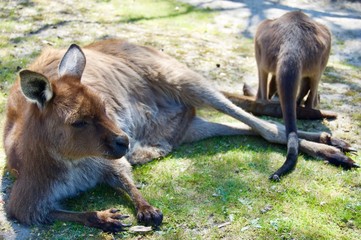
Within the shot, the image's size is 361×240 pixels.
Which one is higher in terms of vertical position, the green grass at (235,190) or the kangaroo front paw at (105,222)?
the kangaroo front paw at (105,222)

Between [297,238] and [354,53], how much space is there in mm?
4549

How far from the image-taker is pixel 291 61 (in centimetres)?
464

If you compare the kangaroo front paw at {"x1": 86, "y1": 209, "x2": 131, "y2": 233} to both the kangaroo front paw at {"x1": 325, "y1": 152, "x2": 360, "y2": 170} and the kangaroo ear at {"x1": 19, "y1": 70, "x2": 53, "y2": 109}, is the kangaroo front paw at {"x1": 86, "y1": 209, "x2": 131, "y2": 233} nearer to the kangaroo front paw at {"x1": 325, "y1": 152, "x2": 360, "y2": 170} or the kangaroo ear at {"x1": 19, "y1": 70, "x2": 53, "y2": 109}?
the kangaroo ear at {"x1": 19, "y1": 70, "x2": 53, "y2": 109}

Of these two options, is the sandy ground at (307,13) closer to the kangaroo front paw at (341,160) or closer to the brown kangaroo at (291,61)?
the brown kangaroo at (291,61)

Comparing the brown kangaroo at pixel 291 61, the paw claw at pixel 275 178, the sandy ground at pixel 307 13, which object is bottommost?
the paw claw at pixel 275 178

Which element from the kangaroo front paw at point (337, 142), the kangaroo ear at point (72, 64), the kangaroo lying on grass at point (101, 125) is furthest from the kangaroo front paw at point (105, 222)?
the kangaroo front paw at point (337, 142)

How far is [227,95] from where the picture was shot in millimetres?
5320

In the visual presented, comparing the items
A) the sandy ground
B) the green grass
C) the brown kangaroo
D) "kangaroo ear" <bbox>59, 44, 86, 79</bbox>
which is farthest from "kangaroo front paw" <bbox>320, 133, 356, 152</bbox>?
the sandy ground

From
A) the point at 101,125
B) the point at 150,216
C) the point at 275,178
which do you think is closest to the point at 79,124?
the point at 101,125

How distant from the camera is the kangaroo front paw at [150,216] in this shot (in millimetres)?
3699

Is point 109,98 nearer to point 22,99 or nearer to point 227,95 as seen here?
point 22,99

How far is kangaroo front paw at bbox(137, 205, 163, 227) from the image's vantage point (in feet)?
12.1

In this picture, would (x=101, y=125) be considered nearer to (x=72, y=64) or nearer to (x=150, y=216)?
(x=72, y=64)

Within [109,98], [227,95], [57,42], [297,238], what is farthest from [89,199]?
[57,42]
